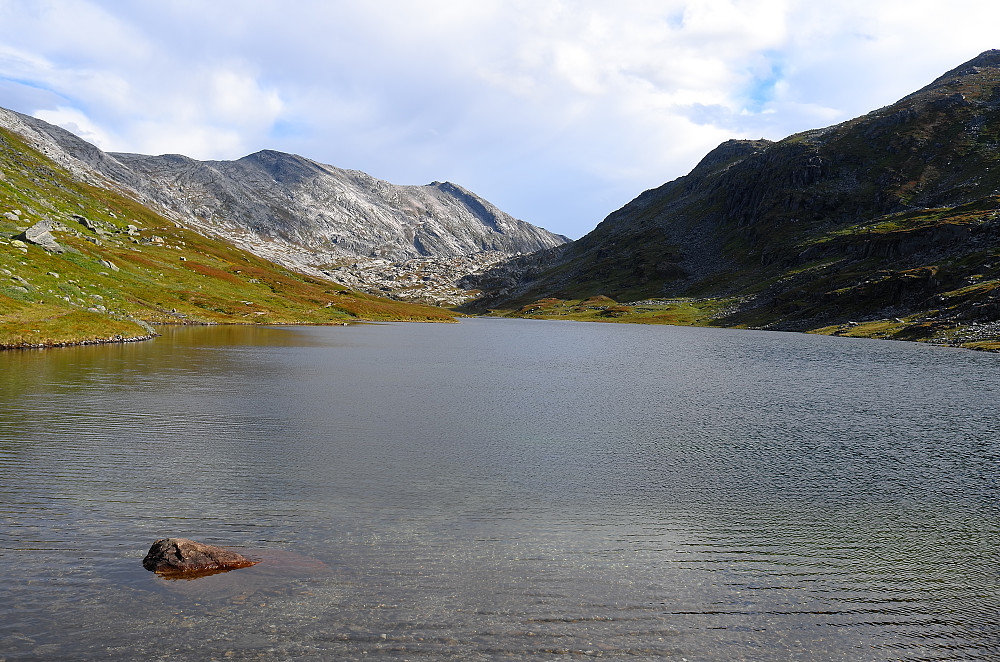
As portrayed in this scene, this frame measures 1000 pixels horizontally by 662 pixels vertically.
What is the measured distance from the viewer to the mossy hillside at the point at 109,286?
7669 centimetres

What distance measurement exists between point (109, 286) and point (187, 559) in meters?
121

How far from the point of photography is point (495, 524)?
20031mm

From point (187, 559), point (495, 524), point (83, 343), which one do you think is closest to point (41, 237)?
point (83, 343)

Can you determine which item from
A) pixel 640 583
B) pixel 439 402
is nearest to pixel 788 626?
pixel 640 583

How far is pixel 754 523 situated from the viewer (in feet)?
68.5

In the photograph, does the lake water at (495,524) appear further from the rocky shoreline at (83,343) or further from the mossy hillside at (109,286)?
the mossy hillside at (109,286)

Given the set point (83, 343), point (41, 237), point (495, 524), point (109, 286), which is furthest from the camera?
point (41, 237)

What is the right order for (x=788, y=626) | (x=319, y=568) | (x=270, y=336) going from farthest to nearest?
(x=270, y=336), (x=319, y=568), (x=788, y=626)

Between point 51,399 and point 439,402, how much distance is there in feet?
82.9

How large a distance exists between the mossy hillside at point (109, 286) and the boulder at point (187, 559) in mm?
64622

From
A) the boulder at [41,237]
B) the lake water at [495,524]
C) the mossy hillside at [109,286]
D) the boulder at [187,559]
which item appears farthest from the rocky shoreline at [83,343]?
the boulder at [187,559]

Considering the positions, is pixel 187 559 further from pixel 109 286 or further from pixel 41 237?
pixel 41 237

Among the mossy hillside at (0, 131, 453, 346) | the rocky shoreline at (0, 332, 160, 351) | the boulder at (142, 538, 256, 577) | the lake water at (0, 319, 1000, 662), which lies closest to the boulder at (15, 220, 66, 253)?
the mossy hillside at (0, 131, 453, 346)

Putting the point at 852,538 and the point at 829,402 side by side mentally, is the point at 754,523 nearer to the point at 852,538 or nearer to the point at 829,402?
the point at 852,538
